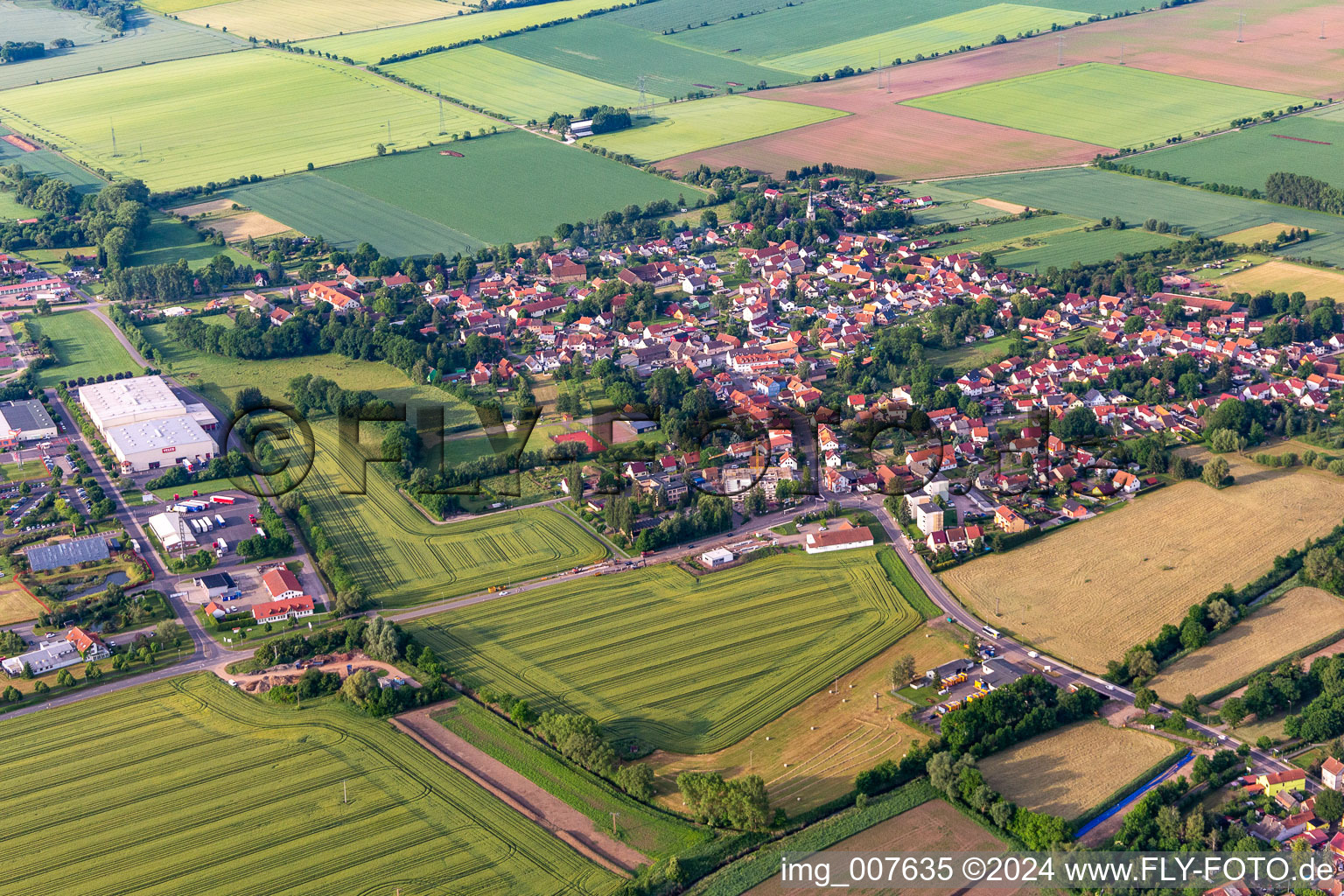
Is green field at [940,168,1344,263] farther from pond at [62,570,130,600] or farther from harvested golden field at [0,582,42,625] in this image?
harvested golden field at [0,582,42,625]

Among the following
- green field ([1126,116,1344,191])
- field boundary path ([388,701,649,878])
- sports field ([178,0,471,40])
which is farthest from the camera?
sports field ([178,0,471,40])

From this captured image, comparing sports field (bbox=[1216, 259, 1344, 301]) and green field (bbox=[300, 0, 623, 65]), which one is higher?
green field (bbox=[300, 0, 623, 65])

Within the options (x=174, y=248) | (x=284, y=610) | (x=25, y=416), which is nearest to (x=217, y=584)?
(x=284, y=610)

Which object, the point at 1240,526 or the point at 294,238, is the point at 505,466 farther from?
the point at 294,238

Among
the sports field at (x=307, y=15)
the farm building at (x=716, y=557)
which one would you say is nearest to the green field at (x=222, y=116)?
the sports field at (x=307, y=15)

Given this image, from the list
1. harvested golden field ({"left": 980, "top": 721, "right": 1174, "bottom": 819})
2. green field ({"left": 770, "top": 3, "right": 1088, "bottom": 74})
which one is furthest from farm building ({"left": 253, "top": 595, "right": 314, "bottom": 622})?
green field ({"left": 770, "top": 3, "right": 1088, "bottom": 74})

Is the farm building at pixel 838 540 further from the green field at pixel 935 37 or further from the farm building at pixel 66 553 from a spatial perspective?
the green field at pixel 935 37
